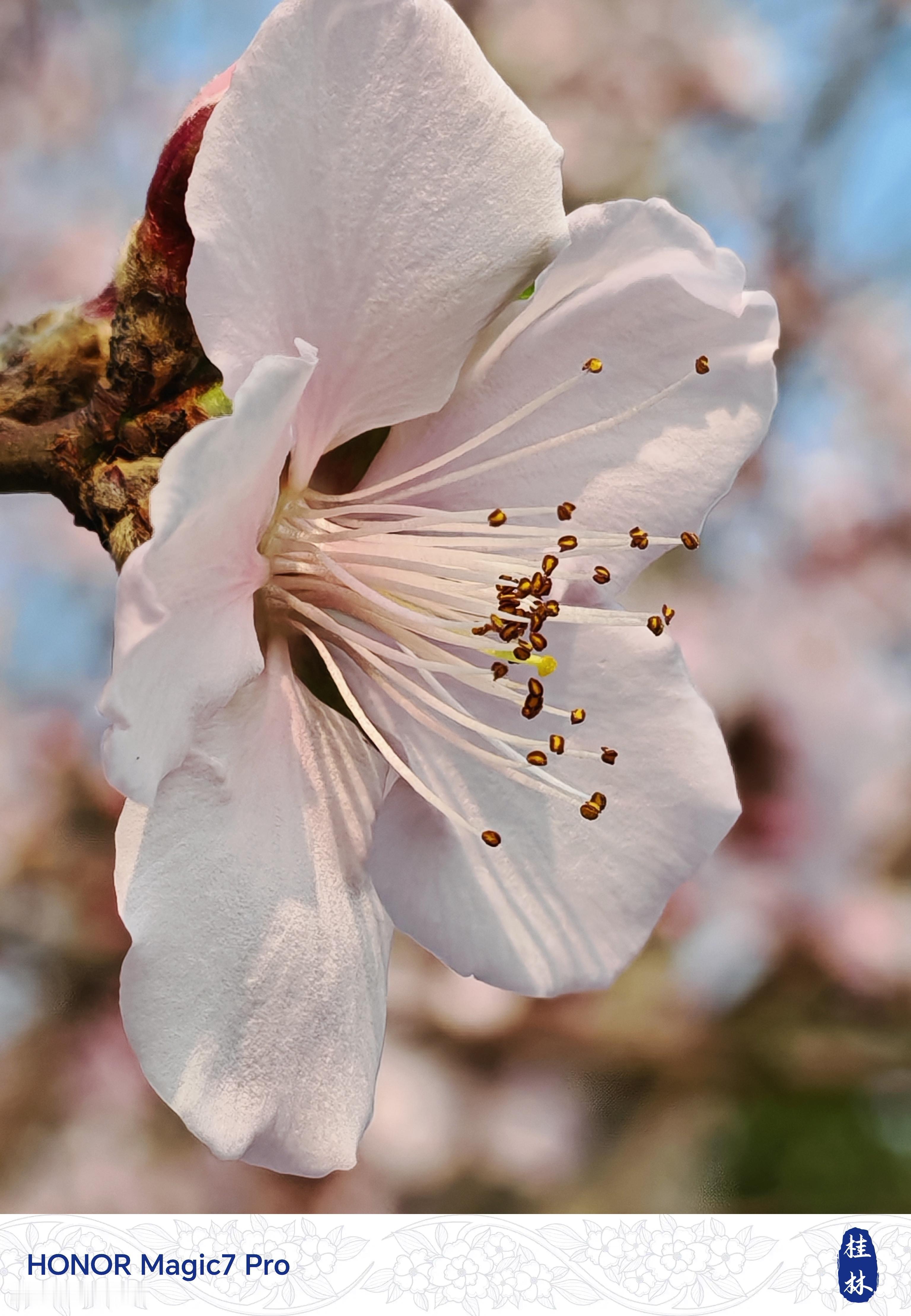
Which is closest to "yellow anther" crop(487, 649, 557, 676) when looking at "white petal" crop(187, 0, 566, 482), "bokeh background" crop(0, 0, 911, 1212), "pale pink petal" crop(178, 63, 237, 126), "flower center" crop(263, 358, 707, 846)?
"flower center" crop(263, 358, 707, 846)

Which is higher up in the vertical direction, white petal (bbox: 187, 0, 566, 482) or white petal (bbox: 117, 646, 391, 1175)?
white petal (bbox: 187, 0, 566, 482)

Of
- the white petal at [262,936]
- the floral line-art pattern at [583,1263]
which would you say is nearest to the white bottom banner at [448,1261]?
the floral line-art pattern at [583,1263]

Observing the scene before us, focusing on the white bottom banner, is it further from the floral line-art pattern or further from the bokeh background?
the bokeh background

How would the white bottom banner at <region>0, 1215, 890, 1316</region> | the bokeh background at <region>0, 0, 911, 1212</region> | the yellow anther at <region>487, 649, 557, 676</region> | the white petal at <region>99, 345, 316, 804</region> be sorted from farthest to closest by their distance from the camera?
the bokeh background at <region>0, 0, 911, 1212</region> < the white bottom banner at <region>0, 1215, 890, 1316</region> < the yellow anther at <region>487, 649, 557, 676</region> < the white petal at <region>99, 345, 316, 804</region>

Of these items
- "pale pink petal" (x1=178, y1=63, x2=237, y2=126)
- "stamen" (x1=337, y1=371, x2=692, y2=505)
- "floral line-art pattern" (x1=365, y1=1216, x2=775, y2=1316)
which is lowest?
"floral line-art pattern" (x1=365, y1=1216, x2=775, y2=1316)

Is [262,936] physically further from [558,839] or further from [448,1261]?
[448,1261]

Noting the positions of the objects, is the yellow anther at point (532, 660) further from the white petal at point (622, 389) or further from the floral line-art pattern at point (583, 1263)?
the floral line-art pattern at point (583, 1263)

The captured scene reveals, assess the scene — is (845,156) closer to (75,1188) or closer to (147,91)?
(147,91)
